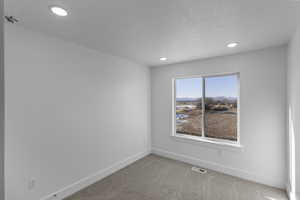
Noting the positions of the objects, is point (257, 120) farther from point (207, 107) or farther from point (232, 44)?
point (232, 44)

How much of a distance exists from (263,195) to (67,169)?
306 centimetres

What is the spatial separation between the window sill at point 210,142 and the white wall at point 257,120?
1.6 inches

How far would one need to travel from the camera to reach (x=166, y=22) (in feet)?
5.32

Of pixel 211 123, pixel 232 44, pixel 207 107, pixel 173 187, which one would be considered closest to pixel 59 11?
pixel 232 44

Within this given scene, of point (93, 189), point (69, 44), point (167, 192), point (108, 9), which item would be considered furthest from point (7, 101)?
point (167, 192)

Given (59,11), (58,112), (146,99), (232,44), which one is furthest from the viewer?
(146,99)

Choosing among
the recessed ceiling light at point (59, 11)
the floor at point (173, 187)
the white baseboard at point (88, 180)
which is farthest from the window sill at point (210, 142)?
the recessed ceiling light at point (59, 11)

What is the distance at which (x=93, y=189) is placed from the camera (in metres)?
2.28

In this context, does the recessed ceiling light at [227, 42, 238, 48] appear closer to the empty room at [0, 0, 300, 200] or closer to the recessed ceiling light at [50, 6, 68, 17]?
the empty room at [0, 0, 300, 200]

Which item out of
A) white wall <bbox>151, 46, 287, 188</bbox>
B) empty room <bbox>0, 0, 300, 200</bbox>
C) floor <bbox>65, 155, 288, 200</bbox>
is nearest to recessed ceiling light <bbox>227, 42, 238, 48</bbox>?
empty room <bbox>0, 0, 300, 200</bbox>

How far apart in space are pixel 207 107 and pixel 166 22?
216 centimetres

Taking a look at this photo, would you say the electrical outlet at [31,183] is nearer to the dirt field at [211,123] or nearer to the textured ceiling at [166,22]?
the textured ceiling at [166,22]

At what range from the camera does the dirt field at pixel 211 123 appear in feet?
9.34

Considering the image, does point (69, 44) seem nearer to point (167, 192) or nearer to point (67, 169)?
point (67, 169)
